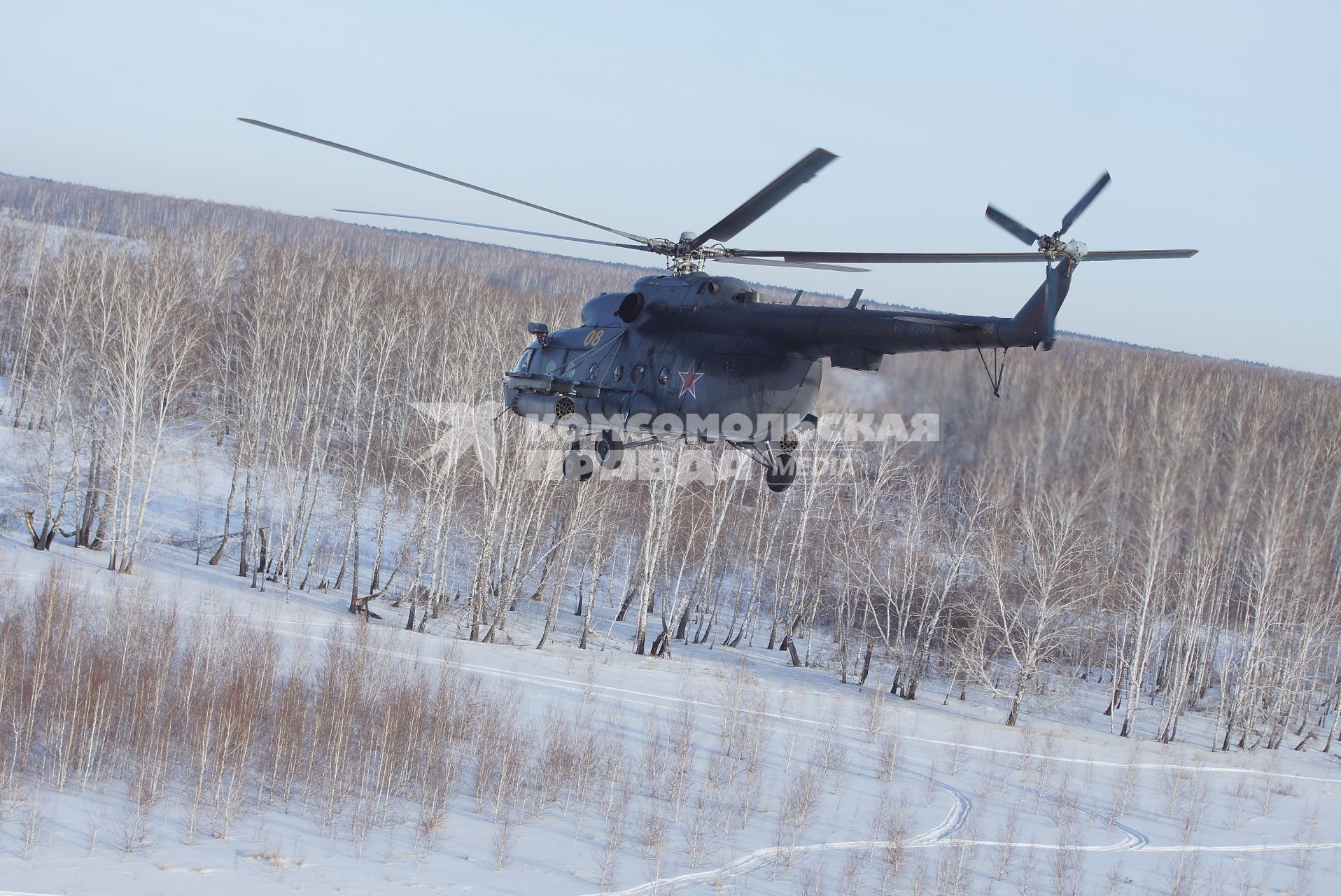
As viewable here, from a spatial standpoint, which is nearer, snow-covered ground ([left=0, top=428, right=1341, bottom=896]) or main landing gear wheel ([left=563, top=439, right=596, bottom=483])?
main landing gear wheel ([left=563, top=439, right=596, bottom=483])

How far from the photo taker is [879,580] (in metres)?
31.6

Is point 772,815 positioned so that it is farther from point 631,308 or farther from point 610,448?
point 631,308

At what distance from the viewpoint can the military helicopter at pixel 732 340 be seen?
10.1 m

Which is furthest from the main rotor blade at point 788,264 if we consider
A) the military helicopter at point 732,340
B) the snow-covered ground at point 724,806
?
the snow-covered ground at point 724,806

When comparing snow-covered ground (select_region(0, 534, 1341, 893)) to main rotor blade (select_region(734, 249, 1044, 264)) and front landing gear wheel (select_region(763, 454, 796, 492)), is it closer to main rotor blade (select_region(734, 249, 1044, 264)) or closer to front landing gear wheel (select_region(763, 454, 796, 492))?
front landing gear wheel (select_region(763, 454, 796, 492))

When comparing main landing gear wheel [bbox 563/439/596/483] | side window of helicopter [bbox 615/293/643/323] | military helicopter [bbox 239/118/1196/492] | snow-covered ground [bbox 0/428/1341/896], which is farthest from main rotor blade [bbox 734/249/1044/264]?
snow-covered ground [bbox 0/428/1341/896]

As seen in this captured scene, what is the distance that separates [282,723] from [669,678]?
1097 cm

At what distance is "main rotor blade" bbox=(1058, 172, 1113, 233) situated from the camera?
971cm

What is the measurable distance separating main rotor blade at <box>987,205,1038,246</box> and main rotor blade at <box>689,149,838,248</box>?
160cm

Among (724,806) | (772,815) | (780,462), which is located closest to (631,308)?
(780,462)

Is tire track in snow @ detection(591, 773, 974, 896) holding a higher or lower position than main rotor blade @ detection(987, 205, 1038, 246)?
lower

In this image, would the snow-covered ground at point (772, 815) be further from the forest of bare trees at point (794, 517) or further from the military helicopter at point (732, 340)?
the military helicopter at point (732, 340)

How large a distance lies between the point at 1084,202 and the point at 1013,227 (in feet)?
2.15

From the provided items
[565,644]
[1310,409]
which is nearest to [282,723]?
[565,644]
